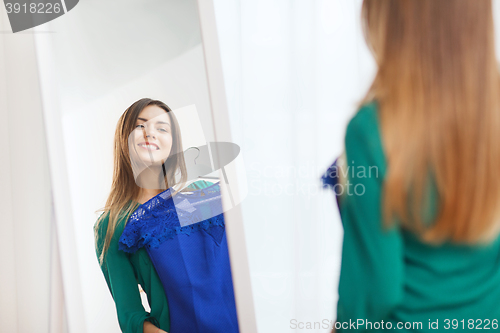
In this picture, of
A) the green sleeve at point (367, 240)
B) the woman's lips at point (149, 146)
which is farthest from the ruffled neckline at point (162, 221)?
the green sleeve at point (367, 240)

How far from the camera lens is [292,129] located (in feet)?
2.37

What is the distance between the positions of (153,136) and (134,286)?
37cm

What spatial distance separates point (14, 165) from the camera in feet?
3.95

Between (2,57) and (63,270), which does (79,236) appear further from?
(2,57)

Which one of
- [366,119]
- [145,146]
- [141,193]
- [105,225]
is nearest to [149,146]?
[145,146]

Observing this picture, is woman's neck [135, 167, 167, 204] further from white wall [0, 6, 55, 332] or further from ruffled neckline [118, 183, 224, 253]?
white wall [0, 6, 55, 332]

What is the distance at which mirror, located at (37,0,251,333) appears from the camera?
0.82 m

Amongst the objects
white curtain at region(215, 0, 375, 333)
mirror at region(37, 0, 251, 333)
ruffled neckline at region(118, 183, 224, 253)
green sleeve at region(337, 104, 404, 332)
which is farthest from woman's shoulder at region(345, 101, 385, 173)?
ruffled neckline at region(118, 183, 224, 253)

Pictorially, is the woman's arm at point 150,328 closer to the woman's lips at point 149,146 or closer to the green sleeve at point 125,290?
the green sleeve at point 125,290

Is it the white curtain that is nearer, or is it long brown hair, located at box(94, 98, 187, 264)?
the white curtain

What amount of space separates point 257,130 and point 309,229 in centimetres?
23

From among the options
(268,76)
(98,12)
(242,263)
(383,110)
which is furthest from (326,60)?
(98,12)

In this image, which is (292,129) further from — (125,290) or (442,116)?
(125,290)

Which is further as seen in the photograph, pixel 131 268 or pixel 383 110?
pixel 131 268
